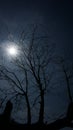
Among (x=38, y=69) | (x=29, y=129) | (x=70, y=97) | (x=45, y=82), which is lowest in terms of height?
(x=29, y=129)

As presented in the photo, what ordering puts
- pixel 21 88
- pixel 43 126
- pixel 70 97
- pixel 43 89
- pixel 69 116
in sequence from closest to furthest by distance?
pixel 43 126
pixel 69 116
pixel 70 97
pixel 43 89
pixel 21 88

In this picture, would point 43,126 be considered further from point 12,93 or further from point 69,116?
point 12,93

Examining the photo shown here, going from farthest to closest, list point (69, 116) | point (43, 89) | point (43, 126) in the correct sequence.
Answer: point (43, 89) < point (69, 116) < point (43, 126)

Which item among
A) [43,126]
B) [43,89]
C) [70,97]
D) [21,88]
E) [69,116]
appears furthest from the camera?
[21,88]

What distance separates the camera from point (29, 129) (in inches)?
372

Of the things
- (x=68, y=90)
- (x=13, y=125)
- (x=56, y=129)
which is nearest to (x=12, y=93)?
(x=68, y=90)

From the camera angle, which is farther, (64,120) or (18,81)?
(18,81)

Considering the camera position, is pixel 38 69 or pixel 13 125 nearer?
pixel 13 125

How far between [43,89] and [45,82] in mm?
1559

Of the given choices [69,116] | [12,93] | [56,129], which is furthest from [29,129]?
[12,93]

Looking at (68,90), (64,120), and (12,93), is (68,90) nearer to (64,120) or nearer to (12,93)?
(64,120)

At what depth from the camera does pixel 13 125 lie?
9922 millimetres

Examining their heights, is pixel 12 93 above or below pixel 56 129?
above

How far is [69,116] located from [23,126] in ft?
8.77
